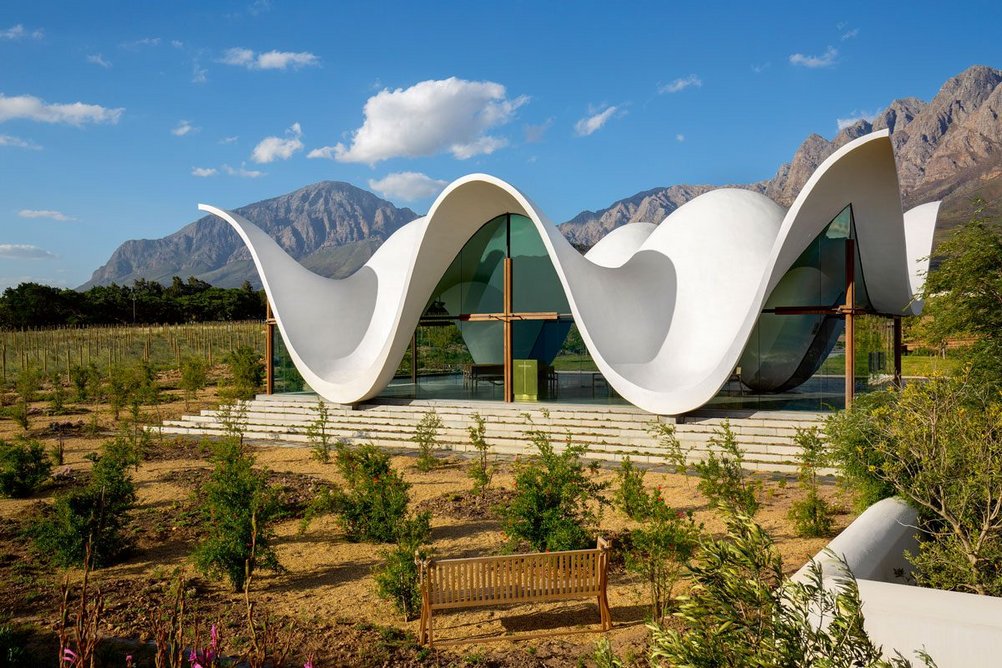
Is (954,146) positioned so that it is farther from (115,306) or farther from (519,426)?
(519,426)

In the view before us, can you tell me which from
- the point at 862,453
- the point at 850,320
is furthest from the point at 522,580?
the point at 850,320

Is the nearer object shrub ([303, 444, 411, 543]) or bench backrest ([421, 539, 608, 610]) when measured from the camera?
bench backrest ([421, 539, 608, 610])

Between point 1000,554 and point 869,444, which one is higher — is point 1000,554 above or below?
below

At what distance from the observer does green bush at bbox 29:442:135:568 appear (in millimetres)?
7785

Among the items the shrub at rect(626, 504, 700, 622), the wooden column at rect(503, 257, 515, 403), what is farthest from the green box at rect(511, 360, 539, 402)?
the shrub at rect(626, 504, 700, 622)

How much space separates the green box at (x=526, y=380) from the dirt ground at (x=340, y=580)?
5190 mm

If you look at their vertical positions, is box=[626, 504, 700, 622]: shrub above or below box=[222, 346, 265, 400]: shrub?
below

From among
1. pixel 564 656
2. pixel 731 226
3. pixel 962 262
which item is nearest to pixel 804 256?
pixel 731 226

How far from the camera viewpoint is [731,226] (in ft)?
53.6

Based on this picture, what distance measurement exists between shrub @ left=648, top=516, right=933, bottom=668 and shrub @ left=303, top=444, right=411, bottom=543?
5.25m

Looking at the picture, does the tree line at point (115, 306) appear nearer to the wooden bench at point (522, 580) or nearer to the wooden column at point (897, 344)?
the wooden column at point (897, 344)

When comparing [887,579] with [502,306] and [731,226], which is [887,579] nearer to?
[731,226]

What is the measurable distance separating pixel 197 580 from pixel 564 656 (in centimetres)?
411

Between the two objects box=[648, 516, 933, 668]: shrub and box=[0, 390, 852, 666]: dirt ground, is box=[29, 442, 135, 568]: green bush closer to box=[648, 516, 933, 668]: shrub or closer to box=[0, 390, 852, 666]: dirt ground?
box=[0, 390, 852, 666]: dirt ground
